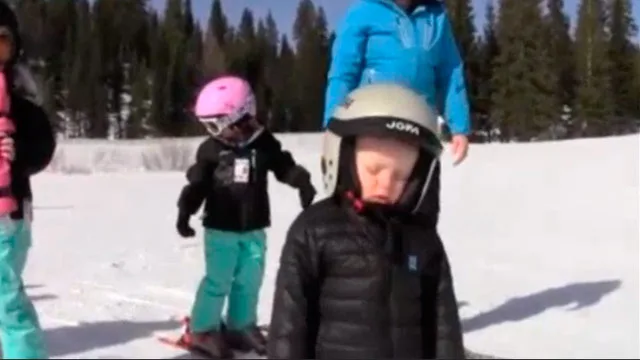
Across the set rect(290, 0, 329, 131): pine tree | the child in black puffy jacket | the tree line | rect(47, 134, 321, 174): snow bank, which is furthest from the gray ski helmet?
rect(47, 134, 321, 174): snow bank

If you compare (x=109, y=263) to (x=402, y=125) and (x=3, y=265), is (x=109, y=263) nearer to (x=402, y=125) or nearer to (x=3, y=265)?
(x=3, y=265)

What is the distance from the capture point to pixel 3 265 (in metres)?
3.45

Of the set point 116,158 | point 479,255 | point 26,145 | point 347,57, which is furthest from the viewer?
point 116,158

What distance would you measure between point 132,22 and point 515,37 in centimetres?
343

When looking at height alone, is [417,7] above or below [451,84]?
above

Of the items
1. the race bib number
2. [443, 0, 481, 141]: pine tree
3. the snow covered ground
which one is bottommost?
the snow covered ground

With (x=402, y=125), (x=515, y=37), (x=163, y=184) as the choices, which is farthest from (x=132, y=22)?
(x=402, y=125)

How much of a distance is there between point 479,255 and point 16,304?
3.36 m

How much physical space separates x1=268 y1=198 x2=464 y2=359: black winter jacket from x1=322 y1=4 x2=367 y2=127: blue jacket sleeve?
3.82 ft

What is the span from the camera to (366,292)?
2.43 m

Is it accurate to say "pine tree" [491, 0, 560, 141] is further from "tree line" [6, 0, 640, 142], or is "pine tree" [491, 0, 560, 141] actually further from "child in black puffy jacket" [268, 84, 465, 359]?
"child in black puffy jacket" [268, 84, 465, 359]

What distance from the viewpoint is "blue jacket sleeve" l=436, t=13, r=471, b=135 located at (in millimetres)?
3730

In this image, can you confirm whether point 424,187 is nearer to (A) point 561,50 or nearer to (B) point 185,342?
(B) point 185,342

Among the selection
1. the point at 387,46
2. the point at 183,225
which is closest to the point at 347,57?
the point at 387,46
